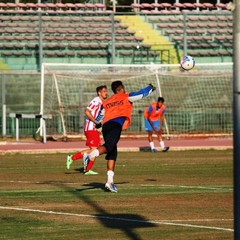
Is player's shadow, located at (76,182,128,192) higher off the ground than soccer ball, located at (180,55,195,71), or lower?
lower

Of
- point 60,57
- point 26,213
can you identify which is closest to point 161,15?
point 60,57

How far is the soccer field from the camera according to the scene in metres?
13.9

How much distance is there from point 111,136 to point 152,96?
25742 millimetres

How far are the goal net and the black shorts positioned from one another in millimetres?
21985

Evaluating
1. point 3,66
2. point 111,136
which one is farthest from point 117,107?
point 3,66

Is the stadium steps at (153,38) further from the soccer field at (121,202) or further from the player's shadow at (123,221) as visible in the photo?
the player's shadow at (123,221)

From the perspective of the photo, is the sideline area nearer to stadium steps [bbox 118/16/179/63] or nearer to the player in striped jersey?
stadium steps [bbox 118/16/179/63]

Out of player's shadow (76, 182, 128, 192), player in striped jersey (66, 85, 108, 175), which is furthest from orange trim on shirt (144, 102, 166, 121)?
player's shadow (76, 182, 128, 192)

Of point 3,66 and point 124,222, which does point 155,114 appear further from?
point 124,222

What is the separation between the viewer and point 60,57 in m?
49.8

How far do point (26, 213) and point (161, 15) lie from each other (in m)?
39.5

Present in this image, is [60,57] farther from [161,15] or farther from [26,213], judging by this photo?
[26,213]

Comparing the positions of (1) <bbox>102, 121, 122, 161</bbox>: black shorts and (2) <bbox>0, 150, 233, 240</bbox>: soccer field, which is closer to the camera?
(2) <bbox>0, 150, 233, 240</bbox>: soccer field

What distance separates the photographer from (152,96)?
45031mm
